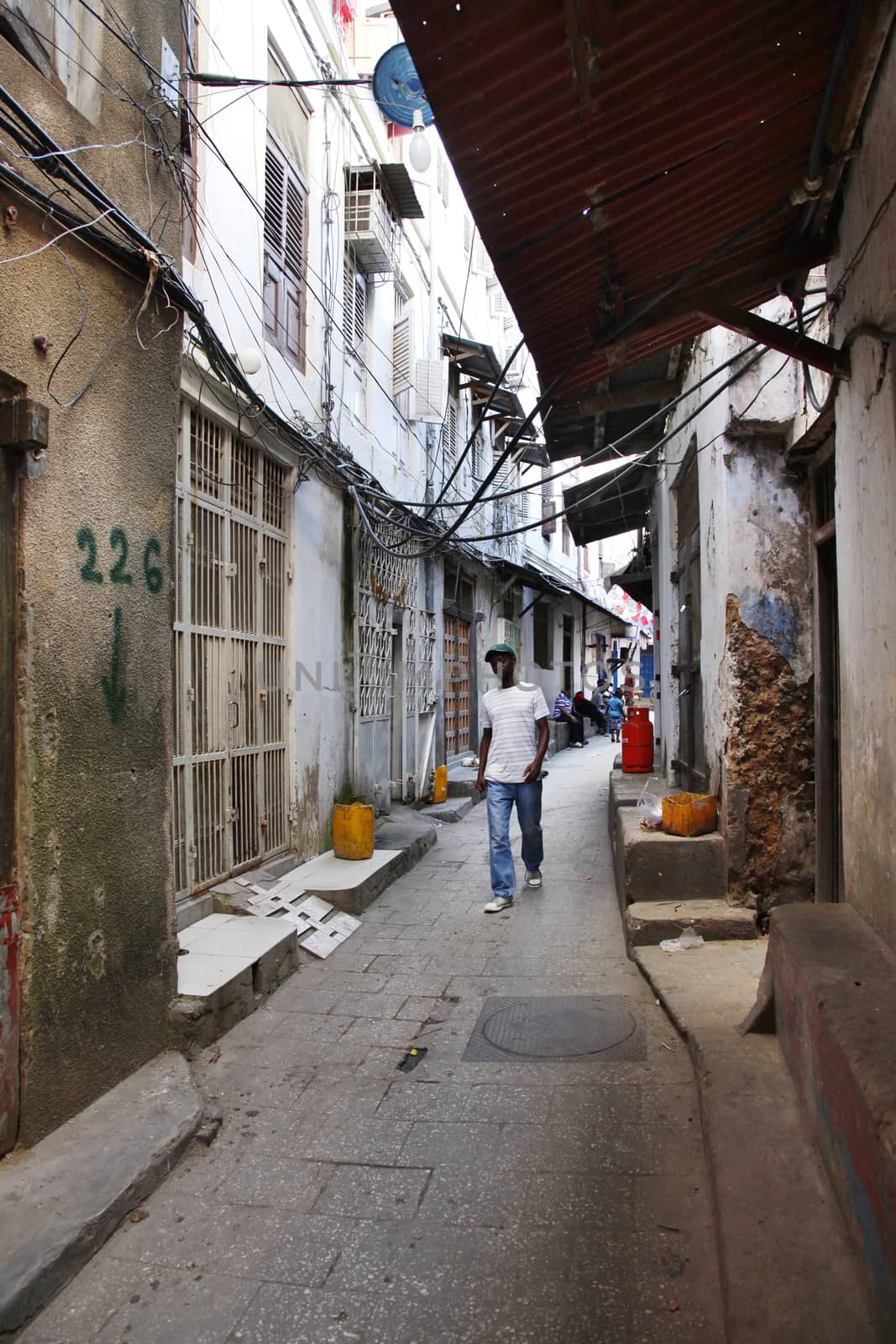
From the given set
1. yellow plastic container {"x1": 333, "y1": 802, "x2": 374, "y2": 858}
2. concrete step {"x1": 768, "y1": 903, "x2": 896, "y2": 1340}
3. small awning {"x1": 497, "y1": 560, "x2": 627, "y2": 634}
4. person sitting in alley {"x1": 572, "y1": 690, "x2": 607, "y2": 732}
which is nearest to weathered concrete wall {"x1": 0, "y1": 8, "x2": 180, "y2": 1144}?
concrete step {"x1": 768, "y1": 903, "x2": 896, "y2": 1340}

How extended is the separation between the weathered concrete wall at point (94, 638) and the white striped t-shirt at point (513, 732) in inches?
128

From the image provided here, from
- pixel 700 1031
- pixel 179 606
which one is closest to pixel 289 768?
pixel 179 606

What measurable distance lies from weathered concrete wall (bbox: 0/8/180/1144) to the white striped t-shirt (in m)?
3.25

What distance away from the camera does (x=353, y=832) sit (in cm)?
741

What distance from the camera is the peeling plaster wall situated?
5.13 m

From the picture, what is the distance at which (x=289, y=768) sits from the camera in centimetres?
716

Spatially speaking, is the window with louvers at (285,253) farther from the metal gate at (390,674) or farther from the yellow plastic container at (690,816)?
the yellow plastic container at (690,816)

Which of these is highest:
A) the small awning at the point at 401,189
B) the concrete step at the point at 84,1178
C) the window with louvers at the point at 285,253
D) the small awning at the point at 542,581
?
the small awning at the point at 401,189

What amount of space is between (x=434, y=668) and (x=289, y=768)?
5.63m

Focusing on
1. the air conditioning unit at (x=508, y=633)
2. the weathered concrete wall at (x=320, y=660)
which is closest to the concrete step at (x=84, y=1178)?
the weathered concrete wall at (x=320, y=660)

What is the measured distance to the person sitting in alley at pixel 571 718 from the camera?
20672mm

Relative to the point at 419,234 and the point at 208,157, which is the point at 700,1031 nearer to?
the point at 208,157

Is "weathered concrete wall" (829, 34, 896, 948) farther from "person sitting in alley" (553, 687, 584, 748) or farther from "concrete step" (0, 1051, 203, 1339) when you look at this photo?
"person sitting in alley" (553, 687, 584, 748)

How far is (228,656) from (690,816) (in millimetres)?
3278
